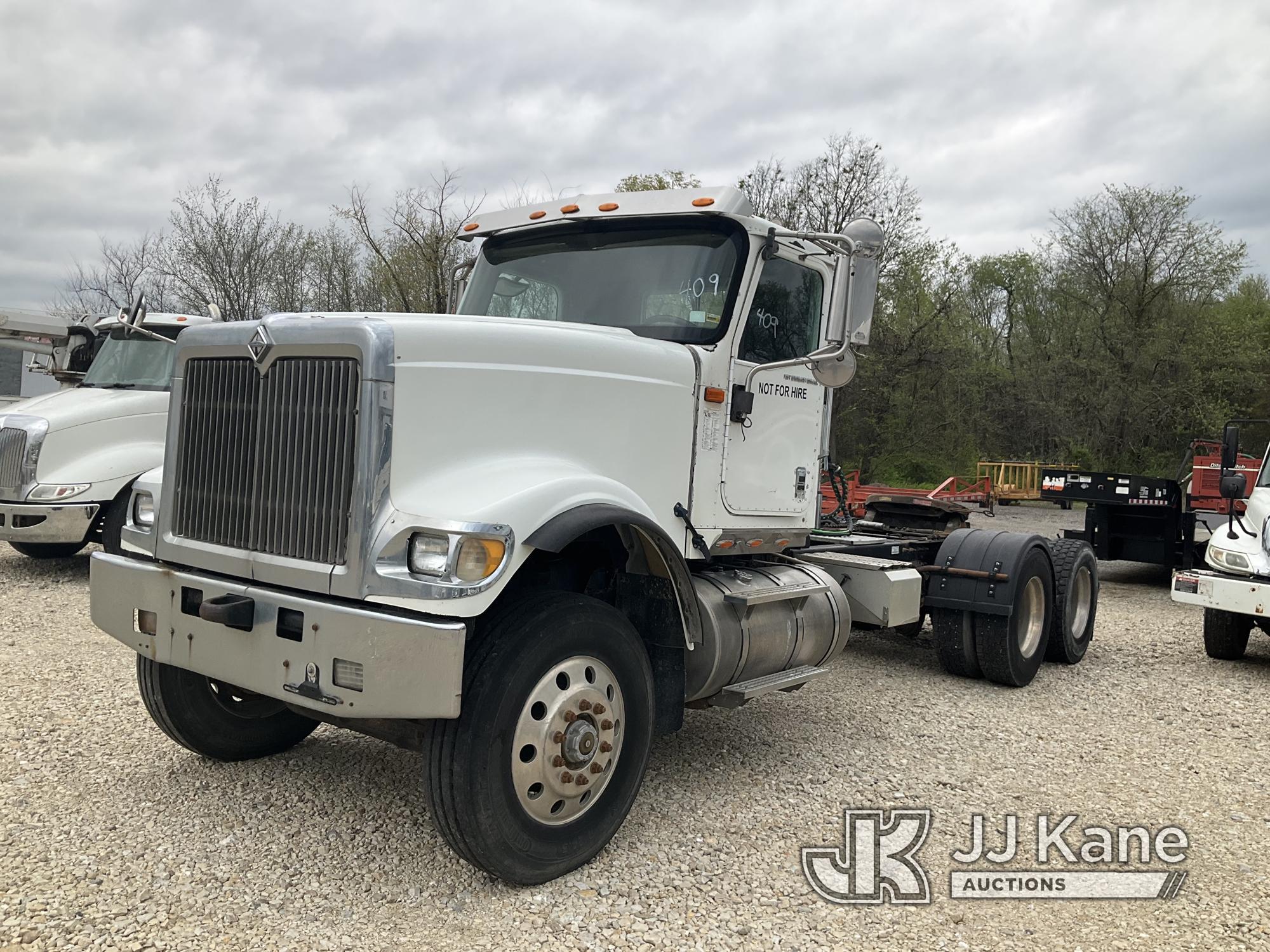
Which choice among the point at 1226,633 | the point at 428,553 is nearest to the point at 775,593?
the point at 428,553

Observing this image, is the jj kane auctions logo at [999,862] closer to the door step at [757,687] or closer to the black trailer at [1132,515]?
the door step at [757,687]

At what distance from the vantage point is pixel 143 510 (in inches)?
165

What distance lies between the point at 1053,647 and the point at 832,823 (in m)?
3.97

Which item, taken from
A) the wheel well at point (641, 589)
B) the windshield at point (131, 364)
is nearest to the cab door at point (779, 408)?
the wheel well at point (641, 589)

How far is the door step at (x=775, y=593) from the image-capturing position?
177 inches

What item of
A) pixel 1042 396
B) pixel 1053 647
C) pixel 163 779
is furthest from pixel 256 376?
pixel 1042 396

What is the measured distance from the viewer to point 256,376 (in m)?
3.67

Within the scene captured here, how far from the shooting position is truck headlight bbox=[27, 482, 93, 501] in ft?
29.6

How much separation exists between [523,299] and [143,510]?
2.04 meters

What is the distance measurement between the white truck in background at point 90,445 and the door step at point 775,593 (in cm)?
631

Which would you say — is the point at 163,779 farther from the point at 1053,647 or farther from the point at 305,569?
the point at 1053,647

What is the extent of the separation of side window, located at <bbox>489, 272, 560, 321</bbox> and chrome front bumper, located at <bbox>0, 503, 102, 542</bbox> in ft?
19.8

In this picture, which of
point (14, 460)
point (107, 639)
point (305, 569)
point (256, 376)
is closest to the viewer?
point (305, 569)

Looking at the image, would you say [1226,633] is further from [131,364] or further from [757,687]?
[131,364]
